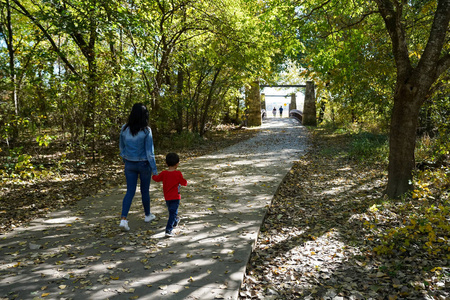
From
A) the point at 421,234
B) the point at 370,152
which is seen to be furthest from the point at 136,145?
the point at 370,152

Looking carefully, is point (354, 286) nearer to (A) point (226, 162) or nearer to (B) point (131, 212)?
(B) point (131, 212)

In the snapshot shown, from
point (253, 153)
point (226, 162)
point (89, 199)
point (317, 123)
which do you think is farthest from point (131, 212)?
point (317, 123)

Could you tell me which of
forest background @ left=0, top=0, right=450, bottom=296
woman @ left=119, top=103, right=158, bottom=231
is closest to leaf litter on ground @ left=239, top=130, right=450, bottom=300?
forest background @ left=0, top=0, right=450, bottom=296

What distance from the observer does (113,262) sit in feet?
12.2

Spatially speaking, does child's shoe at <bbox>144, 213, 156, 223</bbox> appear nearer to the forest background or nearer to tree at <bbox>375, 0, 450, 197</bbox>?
the forest background

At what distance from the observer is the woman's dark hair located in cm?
447

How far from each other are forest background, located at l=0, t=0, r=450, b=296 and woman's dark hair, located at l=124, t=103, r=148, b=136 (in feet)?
8.86

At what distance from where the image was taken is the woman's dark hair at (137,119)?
447cm

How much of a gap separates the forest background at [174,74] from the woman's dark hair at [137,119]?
2700 millimetres

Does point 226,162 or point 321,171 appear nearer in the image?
point 321,171

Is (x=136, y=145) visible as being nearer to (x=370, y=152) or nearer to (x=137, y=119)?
(x=137, y=119)

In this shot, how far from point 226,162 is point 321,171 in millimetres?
3101

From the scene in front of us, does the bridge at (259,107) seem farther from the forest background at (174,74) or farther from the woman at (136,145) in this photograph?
the woman at (136,145)

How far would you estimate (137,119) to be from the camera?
14.7 feet
